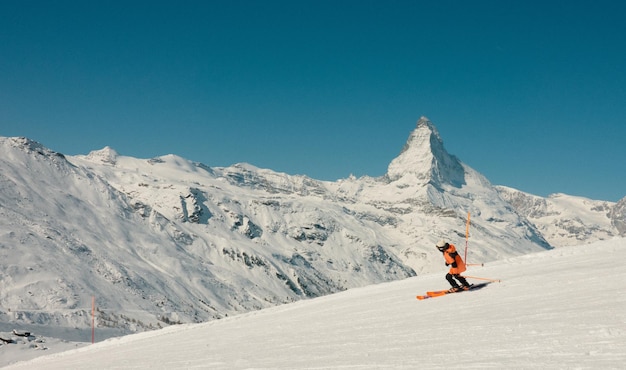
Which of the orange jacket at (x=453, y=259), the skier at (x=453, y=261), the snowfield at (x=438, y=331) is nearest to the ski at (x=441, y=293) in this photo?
the skier at (x=453, y=261)

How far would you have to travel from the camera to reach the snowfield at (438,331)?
9953 mm

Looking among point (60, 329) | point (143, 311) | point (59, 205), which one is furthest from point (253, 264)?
point (60, 329)

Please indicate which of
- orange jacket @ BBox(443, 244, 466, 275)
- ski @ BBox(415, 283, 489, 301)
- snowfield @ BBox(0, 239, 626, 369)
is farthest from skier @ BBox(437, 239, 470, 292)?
snowfield @ BBox(0, 239, 626, 369)

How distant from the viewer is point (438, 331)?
13.3 metres

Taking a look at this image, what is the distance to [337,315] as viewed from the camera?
1988 centimetres

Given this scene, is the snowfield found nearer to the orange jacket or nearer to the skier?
the skier

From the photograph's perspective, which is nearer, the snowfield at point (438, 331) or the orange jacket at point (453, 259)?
the snowfield at point (438, 331)

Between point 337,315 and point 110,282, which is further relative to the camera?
point 110,282

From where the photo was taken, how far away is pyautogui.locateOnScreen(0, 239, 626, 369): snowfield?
995 cm

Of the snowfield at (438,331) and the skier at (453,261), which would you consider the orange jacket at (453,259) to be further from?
the snowfield at (438,331)

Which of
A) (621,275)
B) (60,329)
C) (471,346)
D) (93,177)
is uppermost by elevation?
(93,177)

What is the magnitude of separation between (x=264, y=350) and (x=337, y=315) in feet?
18.6

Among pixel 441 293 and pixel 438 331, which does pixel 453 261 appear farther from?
pixel 438 331

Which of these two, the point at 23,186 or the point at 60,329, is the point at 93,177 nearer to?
the point at 23,186
